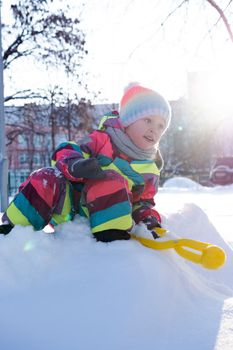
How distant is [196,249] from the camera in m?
1.55

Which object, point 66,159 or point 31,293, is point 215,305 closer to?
point 31,293

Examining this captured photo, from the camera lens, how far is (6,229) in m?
1.81

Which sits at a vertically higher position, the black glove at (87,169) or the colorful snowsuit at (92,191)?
the black glove at (87,169)

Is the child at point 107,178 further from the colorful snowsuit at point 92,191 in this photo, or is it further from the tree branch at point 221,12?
the tree branch at point 221,12

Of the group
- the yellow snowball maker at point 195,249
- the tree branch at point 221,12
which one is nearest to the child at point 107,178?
the yellow snowball maker at point 195,249

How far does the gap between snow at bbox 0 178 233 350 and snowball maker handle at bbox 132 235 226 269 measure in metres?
0.05

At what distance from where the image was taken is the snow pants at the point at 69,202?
172 centimetres

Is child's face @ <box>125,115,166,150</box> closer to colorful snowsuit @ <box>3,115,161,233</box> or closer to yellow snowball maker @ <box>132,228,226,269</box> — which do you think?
colorful snowsuit @ <box>3,115,161,233</box>

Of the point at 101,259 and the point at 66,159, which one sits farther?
the point at 66,159

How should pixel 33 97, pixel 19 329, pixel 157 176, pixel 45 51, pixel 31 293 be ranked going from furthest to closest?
pixel 33 97
pixel 45 51
pixel 157 176
pixel 31 293
pixel 19 329

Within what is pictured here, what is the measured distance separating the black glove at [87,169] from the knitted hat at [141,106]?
0.44 m

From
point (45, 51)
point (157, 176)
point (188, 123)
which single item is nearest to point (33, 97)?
point (45, 51)

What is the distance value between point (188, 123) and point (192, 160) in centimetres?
277

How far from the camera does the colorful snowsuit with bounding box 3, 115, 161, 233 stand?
5.70 feet
